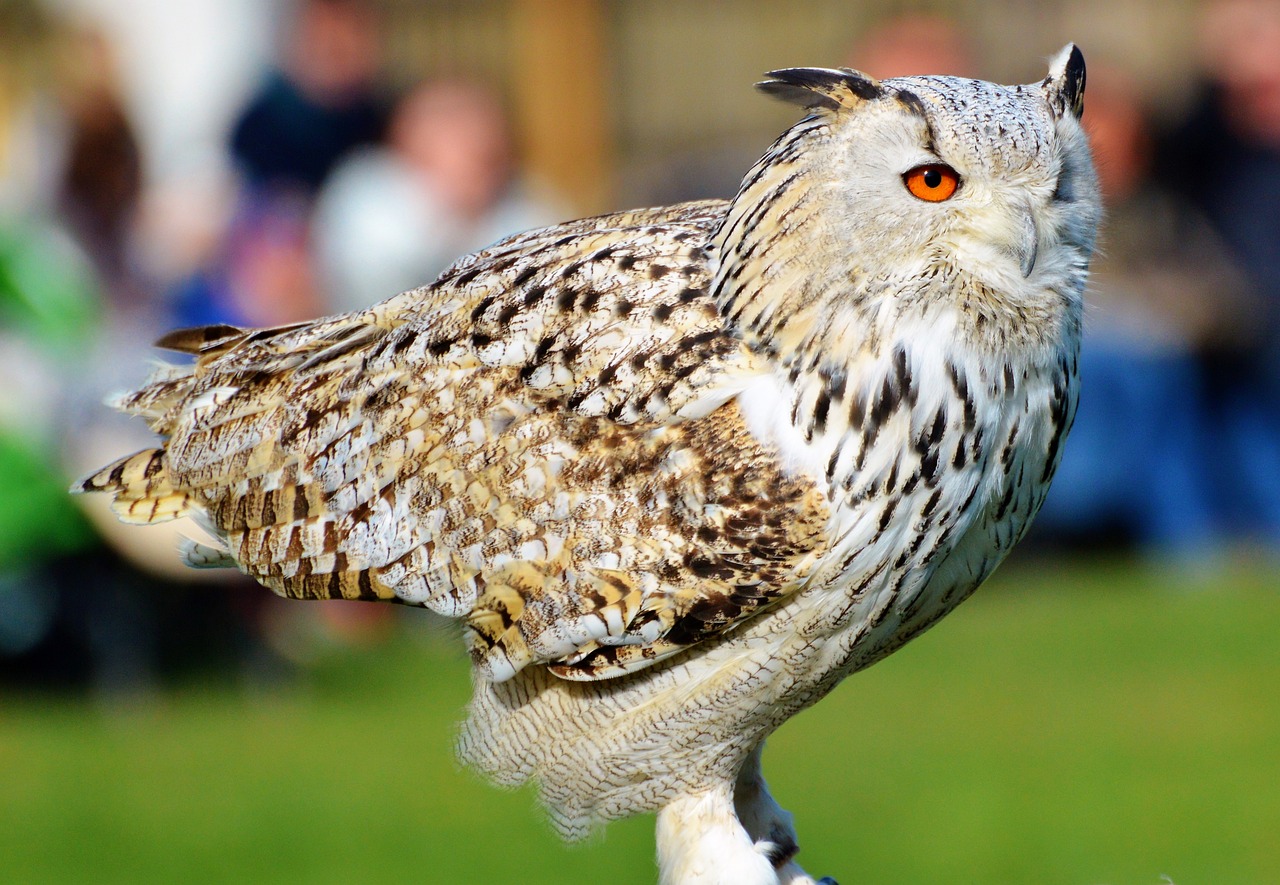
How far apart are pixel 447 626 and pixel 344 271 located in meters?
5.21

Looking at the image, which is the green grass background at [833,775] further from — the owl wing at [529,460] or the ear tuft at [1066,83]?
the ear tuft at [1066,83]

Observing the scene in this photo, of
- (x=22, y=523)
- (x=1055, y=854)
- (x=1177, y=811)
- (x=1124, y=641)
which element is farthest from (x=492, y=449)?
(x=1124, y=641)

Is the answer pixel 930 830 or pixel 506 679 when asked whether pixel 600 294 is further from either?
pixel 930 830

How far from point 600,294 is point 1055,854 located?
3.49 metres

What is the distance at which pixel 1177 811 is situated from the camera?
6.93 meters

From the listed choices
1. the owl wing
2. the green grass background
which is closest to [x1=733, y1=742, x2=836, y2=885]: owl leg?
the owl wing

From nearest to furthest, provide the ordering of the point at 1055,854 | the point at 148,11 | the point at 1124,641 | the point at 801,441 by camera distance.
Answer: the point at 801,441, the point at 1055,854, the point at 1124,641, the point at 148,11

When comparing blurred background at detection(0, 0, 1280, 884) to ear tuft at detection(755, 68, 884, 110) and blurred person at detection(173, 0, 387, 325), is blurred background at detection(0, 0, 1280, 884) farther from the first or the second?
ear tuft at detection(755, 68, 884, 110)

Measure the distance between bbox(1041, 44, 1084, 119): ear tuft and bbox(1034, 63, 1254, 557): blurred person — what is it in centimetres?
687

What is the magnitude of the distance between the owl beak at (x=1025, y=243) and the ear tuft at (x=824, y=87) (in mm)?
385

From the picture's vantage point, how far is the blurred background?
271 inches

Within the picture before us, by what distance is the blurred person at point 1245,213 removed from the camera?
10703mm

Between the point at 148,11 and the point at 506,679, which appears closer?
the point at 506,679

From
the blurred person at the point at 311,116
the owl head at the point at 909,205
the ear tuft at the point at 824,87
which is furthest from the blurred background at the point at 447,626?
the ear tuft at the point at 824,87
